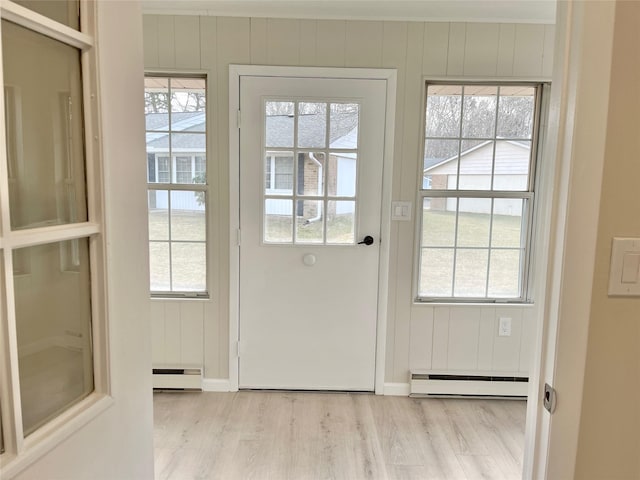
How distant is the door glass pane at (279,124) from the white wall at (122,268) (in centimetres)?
168

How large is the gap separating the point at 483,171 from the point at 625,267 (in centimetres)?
188

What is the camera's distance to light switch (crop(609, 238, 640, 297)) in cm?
77

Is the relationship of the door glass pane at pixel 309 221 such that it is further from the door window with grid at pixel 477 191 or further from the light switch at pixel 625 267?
the light switch at pixel 625 267

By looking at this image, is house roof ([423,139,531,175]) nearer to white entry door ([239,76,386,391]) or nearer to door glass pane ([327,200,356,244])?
white entry door ([239,76,386,391])

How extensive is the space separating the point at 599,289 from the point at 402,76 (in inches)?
76.8

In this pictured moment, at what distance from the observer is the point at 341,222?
2531 millimetres

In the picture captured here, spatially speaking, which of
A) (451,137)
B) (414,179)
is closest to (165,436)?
(414,179)

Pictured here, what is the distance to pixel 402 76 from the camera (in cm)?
242

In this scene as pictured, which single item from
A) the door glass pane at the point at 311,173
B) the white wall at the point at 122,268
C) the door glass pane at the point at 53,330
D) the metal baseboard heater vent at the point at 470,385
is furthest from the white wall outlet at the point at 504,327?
the door glass pane at the point at 53,330

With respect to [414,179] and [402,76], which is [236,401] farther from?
[402,76]

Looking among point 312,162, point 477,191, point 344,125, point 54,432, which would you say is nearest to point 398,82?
point 344,125

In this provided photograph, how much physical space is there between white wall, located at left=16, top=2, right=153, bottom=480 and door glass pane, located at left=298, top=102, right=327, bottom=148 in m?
1.70

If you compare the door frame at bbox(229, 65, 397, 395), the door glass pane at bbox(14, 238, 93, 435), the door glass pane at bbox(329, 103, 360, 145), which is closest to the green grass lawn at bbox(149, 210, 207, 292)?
the door frame at bbox(229, 65, 397, 395)

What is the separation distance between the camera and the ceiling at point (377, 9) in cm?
220
